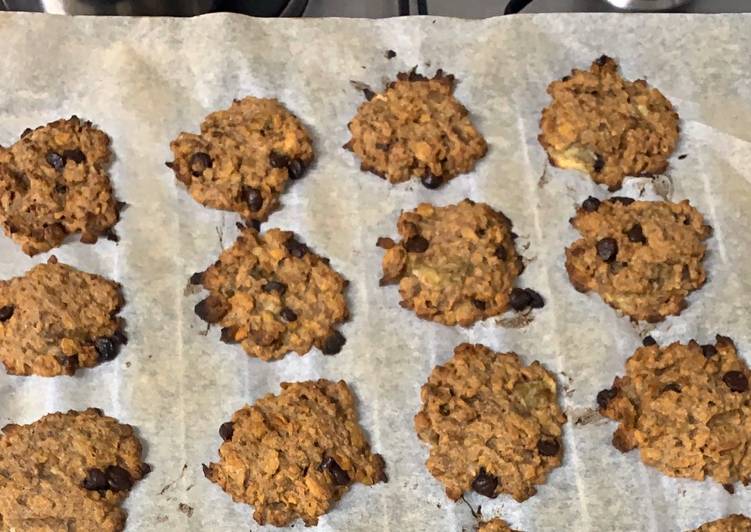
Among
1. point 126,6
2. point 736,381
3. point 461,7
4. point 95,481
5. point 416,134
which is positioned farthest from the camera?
point 461,7

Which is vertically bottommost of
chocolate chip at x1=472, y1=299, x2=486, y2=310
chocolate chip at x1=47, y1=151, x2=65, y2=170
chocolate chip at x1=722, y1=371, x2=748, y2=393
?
chocolate chip at x1=722, y1=371, x2=748, y2=393

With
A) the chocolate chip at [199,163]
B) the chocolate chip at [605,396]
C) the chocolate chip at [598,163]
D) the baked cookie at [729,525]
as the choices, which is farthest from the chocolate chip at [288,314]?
the baked cookie at [729,525]

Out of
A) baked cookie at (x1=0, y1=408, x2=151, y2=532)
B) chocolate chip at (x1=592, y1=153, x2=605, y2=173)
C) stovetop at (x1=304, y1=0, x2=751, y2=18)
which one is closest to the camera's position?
baked cookie at (x1=0, y1=408, x2=151, y2=532)

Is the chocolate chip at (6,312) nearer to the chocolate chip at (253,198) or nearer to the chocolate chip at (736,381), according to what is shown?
the chocolate chip at (253,198)

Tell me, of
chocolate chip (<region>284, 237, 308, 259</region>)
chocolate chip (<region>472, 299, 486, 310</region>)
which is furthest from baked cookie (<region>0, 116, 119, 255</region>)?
chocolate chip (<region>472, 299, 486, 310</region>)

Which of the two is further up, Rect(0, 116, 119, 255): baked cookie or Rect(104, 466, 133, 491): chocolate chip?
Rect(0, 116, 119, 255): baked cookie

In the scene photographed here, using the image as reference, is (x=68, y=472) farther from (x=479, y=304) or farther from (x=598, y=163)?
(x=598, y=163)

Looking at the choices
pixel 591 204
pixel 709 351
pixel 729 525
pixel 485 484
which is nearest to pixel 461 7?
pixel 591 204

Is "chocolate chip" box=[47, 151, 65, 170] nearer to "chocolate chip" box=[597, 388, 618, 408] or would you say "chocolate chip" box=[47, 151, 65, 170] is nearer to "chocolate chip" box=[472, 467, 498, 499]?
"chocolate chip" box=[472, 467, 498, 499]
